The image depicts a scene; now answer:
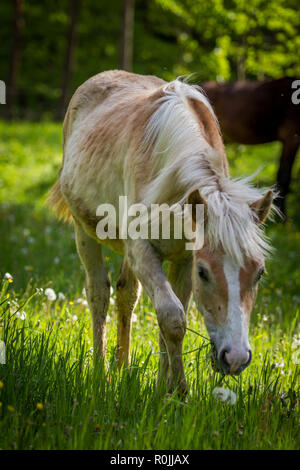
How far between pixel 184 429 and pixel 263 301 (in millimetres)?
3156

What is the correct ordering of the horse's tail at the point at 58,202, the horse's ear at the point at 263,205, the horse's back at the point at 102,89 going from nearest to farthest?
Answer: 1. the horse's ear at the point at 263,205
2. the horse's back at the point at 102,89
3. the horse's tail at the point at 58,202

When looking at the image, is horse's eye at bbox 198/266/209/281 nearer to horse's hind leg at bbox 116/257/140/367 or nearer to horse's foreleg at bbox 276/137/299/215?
horse's hind leg at bbox 116/257/140/367

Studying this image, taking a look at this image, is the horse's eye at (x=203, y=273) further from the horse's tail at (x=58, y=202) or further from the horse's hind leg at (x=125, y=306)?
the horse's tail at (x=58, y=202)

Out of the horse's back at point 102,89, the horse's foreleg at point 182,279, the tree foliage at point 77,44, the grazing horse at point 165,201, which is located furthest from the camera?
the tree foliage at point 77,44

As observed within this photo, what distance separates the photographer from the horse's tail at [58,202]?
18.0 ft

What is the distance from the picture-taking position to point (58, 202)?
5.51 meters

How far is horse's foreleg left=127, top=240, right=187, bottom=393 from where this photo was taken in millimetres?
3322

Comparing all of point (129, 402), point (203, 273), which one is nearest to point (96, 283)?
point (129, 402)

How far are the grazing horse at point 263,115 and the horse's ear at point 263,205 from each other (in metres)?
6.83

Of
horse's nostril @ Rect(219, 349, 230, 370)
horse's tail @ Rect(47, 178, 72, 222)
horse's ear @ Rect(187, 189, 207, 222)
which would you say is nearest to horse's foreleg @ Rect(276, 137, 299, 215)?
horse's tail @ Rect(47, 178, 72, 222)

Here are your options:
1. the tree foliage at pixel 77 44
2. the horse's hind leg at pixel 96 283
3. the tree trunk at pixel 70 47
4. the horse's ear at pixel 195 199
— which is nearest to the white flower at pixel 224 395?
the horse's ear at pixel 195 199

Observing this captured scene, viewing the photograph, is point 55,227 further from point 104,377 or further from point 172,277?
point 104,377

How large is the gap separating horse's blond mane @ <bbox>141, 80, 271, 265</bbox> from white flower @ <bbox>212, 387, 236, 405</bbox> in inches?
27.4

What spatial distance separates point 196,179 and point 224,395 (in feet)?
3.85
